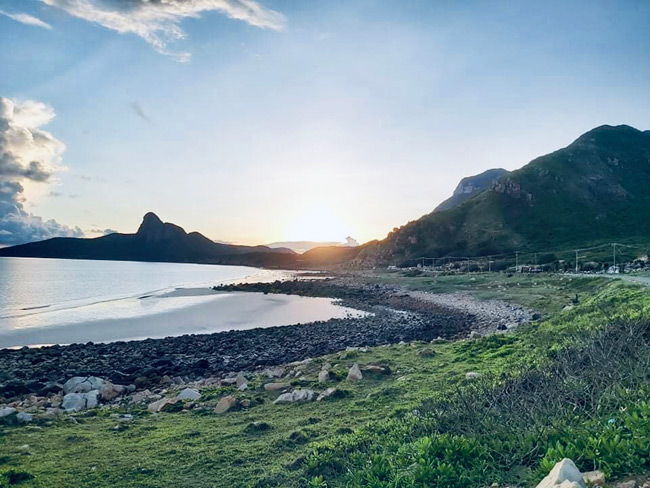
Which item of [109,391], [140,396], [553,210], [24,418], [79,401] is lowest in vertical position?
[140,396]

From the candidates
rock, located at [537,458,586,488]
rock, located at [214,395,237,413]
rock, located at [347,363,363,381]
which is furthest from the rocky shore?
rock, located at [537,458,586,488]

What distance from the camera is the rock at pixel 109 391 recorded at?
47.6 feet

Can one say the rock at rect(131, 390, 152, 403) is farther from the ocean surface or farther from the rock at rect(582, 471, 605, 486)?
the ocean surface

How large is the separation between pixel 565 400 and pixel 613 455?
1875mm

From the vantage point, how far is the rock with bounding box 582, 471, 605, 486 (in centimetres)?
433

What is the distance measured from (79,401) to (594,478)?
544 inches

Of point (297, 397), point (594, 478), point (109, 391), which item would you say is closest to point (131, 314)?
point (109, 391)

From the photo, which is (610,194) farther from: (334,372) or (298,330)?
(334,372)

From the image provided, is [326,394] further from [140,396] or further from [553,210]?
[553,210]

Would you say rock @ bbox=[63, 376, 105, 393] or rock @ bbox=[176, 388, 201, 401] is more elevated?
rock @ bbox=[176, 388, 201, 401]

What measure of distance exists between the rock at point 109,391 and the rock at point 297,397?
6522mm

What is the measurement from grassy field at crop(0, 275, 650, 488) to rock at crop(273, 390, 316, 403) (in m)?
0.34

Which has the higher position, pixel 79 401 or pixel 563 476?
pixel 563 476

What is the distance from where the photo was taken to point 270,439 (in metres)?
8.84
